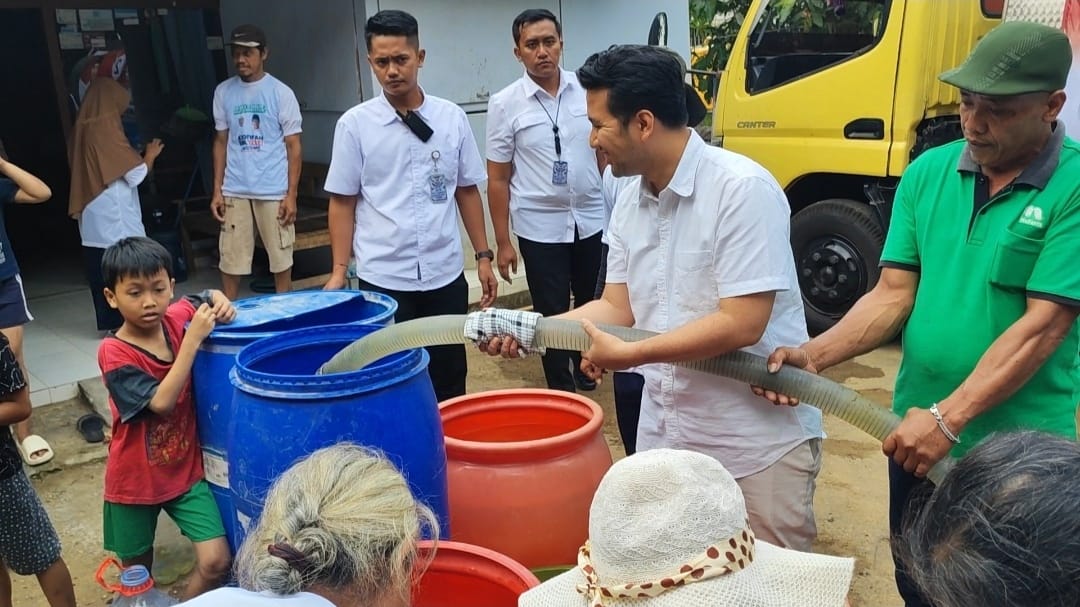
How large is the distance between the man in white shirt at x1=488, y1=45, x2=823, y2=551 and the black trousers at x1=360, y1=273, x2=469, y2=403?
137 cm

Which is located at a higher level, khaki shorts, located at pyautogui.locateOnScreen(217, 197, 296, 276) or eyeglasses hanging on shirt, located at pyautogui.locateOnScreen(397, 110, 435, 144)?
eyeglasses hanging on shirt, located at pyautogui.locateOnScreen(397, 110, 435, 144)

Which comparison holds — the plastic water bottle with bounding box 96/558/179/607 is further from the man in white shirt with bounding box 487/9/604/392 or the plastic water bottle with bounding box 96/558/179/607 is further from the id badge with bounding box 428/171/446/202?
the man in white shirt with bounding box 487/9/604/392

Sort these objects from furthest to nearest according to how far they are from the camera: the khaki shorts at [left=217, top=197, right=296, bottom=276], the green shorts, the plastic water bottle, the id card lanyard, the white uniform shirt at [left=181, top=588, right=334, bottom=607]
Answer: the khaki shorts at [left=217, top=197, right=296, bottom=276], the id card lanyard, the green shorts, the plastic water bottle, the white uniform shirt at [left=181, top=588, right=334, bottom=607]

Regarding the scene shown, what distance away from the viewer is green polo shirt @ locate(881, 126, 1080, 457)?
1655 mm

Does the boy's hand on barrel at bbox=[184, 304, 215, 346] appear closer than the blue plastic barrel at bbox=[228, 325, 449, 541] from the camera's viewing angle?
No

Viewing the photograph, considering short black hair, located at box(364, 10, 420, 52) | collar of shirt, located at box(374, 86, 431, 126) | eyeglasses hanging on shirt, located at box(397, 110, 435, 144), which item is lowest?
eyeglasses hanging on shirt, located at box(397, 110, 435, 144)

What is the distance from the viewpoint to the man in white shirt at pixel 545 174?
4.00m

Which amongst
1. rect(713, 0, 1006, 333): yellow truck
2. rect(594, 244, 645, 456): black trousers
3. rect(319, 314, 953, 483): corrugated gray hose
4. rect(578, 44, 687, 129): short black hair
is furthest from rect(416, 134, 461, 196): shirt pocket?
rect(713, 0, 1006, 333): yellow truck

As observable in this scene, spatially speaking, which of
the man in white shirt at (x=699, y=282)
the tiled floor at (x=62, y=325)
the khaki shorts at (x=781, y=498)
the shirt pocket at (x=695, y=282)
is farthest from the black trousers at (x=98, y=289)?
the khaki shorts at (x=781, y=498)

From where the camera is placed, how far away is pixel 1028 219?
1.68 meters

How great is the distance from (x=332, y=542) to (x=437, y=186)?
227 centimetres

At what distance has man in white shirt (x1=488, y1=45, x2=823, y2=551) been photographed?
1782 millimetres

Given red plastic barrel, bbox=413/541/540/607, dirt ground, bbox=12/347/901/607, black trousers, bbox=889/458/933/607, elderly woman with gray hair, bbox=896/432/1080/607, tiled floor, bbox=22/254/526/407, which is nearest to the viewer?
elderly woman with gray hair, bbox=896/432/1080/607

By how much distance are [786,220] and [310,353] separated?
1.29 metres
